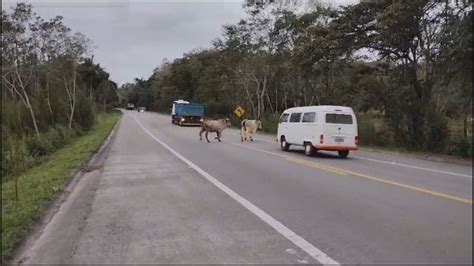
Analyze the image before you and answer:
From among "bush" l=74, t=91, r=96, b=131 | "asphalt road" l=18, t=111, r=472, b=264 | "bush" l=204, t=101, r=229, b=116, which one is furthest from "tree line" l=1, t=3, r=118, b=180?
"bush" l=204, t=101, r=229, b=116

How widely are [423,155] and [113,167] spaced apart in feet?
42.6

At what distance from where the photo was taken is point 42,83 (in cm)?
4444

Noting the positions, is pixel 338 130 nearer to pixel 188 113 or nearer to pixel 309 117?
pixel 309 117

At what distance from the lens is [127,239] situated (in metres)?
7.66

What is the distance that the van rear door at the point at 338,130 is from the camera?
68.6ft

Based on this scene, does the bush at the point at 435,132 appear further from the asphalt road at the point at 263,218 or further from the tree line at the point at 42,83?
the tree line at the point at 42,83

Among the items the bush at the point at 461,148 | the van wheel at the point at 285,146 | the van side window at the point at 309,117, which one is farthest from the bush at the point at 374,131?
the van side window at the point at 309,117

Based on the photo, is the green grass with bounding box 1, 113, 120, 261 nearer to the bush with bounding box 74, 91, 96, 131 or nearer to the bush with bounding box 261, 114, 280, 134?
the bush with bounding box 74, 91, 96, 131

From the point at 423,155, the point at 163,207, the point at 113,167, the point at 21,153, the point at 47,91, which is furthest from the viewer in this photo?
the point at 47,91

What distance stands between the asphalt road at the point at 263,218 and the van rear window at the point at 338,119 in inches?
207

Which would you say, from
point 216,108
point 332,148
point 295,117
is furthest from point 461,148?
point 216,108

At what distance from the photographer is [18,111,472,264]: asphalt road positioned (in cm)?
681

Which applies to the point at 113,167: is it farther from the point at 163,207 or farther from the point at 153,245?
the point at 153,245

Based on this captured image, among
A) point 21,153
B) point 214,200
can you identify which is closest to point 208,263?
point 214,200
